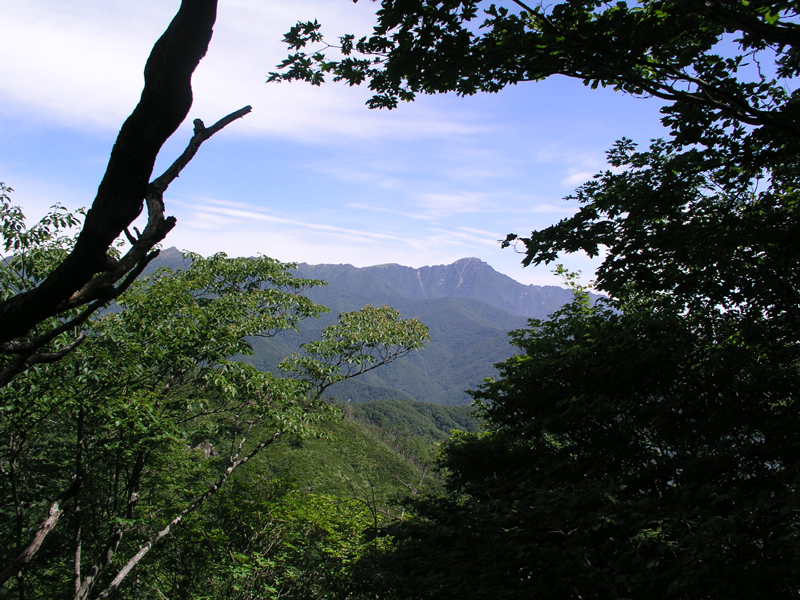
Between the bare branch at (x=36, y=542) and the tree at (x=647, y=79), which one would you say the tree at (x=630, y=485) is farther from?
the bare branch at (x=36, y=542)

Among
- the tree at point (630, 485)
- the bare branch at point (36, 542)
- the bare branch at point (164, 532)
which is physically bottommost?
the bare branch at point (164, 532)

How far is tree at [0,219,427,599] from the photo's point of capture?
6.02 m

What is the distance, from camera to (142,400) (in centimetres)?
630

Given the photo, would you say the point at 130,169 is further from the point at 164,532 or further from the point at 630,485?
the point at 164,532

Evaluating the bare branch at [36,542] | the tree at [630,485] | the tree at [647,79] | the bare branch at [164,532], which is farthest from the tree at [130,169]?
the bare branch at [164,532]

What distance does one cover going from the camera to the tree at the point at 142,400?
6023 millimetres

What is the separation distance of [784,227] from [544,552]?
4085mm

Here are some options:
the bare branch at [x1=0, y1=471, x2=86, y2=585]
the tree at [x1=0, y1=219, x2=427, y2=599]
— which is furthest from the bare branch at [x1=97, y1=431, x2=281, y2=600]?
the bare branch at [x1=0, y1=471, x2=86, y2=585]

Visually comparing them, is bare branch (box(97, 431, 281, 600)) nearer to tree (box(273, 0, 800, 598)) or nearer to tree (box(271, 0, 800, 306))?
tree (box(273, 0, 800, 598))

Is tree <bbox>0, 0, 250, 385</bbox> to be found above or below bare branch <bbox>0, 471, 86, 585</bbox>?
above

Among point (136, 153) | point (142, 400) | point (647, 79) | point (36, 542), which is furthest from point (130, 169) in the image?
point (36, 542)

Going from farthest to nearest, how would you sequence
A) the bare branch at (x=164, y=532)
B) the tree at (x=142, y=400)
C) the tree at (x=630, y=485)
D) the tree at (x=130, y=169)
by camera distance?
1. the bare branch at (x=164, y=532)
2. the tree at (x=142, y=400)
3. the tree at (x=630, y=485)
4. the tree at (x=130, y=169)

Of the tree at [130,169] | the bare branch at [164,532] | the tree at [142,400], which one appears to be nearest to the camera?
the tree at [130,169]

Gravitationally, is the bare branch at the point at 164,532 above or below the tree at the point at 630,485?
below
